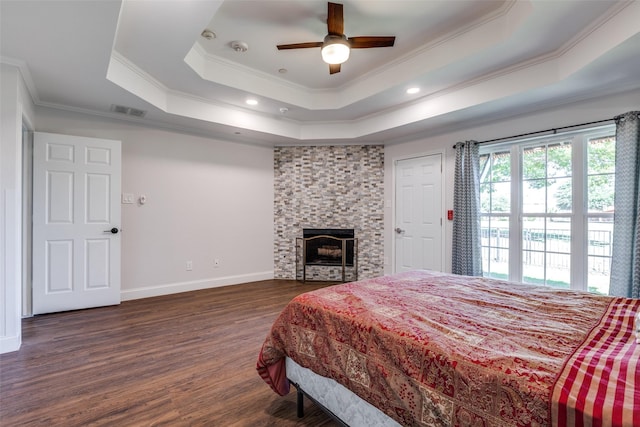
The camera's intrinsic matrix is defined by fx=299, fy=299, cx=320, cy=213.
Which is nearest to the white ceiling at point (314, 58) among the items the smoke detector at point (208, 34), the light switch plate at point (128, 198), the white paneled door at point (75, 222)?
the smoke detector at point (208, 34)

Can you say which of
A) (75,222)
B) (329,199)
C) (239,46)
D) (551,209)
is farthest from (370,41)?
(75,222)

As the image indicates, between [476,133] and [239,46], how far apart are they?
312 centimetres

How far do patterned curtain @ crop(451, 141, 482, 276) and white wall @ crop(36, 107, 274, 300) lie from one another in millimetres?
3012

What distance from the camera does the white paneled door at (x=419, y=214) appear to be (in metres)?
4.42

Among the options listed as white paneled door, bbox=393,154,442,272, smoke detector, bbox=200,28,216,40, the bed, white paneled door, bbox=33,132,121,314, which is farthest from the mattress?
white paneled door, bbox=393,154,442,272

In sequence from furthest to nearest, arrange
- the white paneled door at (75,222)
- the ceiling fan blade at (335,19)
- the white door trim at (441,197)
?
1. the white door trim at (441,197)
2. the white paneled door at (75,222)
3. the ceiling fan blade at (335,19)

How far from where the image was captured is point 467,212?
391cm

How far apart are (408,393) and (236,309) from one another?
2.88 m

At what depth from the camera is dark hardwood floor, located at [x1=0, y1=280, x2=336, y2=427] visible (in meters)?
1.74

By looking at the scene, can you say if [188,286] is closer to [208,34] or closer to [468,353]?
[208,34]

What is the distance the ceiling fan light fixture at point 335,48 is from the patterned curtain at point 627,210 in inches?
105

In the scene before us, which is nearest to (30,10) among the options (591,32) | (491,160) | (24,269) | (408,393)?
(24,269)

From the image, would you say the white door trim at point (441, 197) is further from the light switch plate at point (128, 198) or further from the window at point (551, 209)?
the light switch plate at point (128, 198)

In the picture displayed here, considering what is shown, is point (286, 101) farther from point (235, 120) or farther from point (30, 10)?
point (30, 10)
